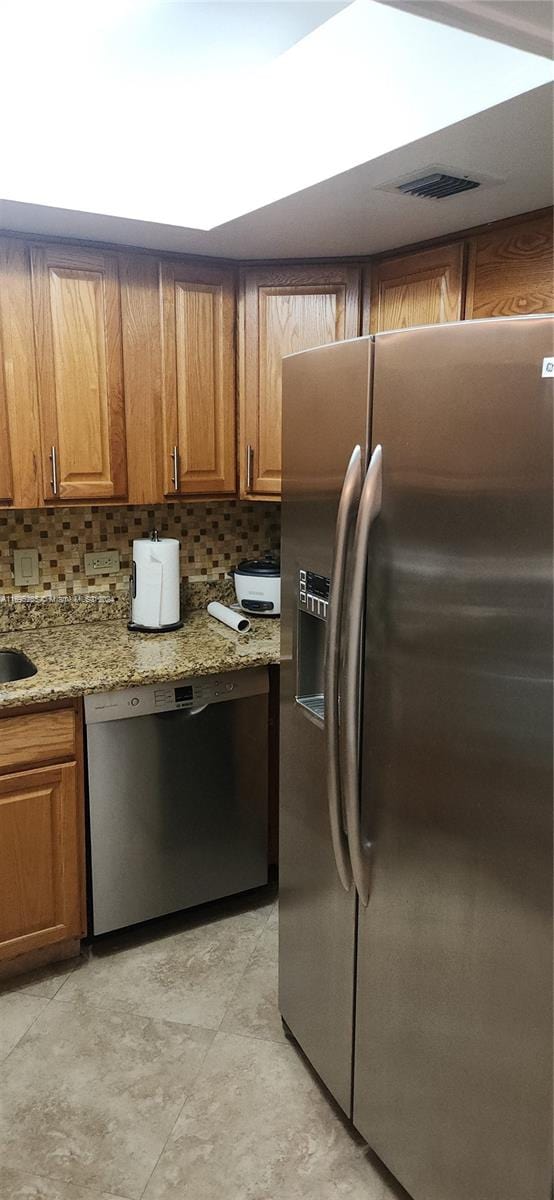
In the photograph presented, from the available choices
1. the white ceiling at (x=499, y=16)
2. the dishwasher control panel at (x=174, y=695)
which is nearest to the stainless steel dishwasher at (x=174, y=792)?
the dishwasher control panel at (x=174, y=695)

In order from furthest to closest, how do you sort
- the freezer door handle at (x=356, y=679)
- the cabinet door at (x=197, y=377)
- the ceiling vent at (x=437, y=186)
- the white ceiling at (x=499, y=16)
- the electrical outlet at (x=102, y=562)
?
the electrical outlet at (x=102, y=562) → the cabinet door at (x=197, y=377) → the ceiling vent at (x=437, y=186) → the freezer door handle at (x=356, y=679) → the white ceiling at (x=499, y=16)

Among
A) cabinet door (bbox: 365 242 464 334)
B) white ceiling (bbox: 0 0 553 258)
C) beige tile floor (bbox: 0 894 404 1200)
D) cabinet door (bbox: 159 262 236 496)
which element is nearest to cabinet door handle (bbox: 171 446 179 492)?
cabinet door (bbox: 159 262 236 496)

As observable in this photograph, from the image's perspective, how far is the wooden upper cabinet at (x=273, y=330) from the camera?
102 inches

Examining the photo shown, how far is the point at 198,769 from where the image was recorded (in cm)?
251

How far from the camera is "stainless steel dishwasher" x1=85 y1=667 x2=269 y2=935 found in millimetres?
2365

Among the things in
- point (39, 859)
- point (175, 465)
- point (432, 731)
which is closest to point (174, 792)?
point (39, 859)

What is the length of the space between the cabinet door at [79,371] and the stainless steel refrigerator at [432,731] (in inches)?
34.6

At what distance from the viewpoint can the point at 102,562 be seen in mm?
2898

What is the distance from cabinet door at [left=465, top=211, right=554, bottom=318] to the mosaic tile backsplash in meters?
1.17

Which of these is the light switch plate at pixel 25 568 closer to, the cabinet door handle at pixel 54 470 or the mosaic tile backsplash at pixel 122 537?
the mosaic tile backsplash at pixel 122 537

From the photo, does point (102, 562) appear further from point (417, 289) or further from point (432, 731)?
point (432, 731)

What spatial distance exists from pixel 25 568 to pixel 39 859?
969 mm

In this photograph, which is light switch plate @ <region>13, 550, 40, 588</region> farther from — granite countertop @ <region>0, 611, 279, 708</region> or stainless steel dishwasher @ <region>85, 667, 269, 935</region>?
stainless steel dishwasher @ <region>85, 667, 269, 935</region>

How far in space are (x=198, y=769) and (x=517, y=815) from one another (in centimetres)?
141
